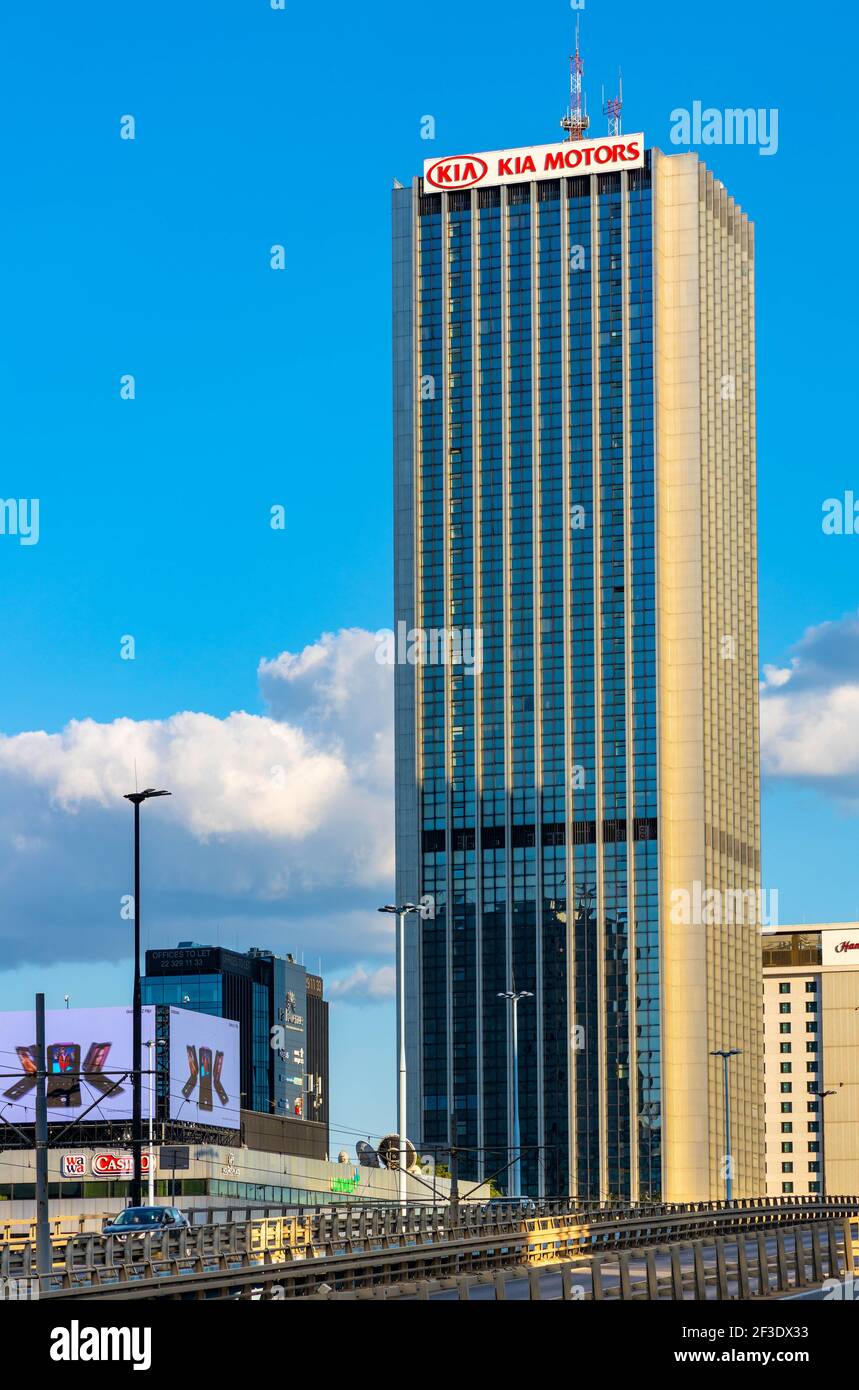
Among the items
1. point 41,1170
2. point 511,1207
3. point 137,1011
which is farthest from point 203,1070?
point 41,1170

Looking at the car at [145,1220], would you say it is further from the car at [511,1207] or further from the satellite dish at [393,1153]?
the satellite dish at [393,1153]

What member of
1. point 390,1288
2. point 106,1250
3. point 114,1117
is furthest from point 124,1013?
point 390,1288

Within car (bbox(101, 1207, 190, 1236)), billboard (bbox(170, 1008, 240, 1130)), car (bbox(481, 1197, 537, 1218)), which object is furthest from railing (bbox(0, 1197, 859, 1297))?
billboard (bbox(170, 1008, 240, 1130))

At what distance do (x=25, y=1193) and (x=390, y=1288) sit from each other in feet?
288

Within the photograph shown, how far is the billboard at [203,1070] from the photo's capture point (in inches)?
4902

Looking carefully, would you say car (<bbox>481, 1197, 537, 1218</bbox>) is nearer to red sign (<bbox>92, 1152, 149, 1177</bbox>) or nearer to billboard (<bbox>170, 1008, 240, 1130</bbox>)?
red sign (<bbox>92, 1152, 149, 1177</bbox>)

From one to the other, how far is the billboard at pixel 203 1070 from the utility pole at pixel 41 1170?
Result: 242ft

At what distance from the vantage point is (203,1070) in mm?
129000

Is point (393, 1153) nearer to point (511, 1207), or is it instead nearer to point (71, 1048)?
point (71, 1048)
